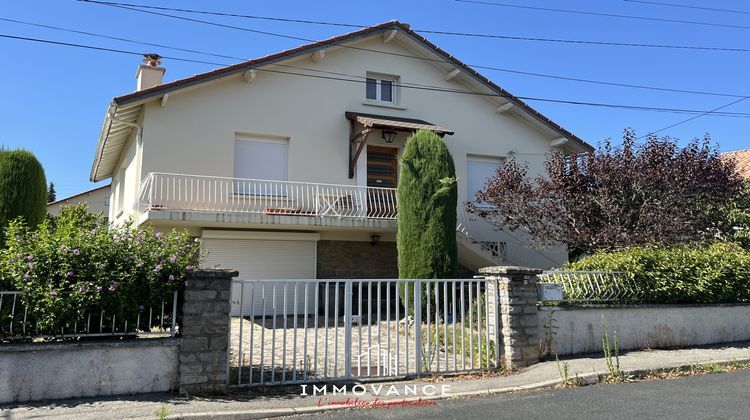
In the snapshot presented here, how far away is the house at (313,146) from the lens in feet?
39.5

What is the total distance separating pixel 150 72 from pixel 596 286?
12.6 metres

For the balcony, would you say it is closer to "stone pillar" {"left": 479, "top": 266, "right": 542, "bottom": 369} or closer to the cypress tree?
the cypress tree

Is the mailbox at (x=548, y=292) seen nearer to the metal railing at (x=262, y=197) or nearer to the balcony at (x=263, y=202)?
the balcony at (x=263, y=202)

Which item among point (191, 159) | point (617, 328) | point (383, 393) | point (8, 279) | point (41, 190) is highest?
point (191, 159)

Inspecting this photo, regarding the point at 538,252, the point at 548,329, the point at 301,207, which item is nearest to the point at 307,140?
the point at 301,207

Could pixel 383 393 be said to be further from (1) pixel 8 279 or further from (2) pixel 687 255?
(2) pixel 687 255

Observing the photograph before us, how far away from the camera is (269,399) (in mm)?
5496

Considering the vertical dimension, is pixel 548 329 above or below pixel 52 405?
above

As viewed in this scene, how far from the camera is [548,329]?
7.43m

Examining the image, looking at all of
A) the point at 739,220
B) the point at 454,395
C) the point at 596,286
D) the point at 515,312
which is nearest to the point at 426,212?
the point at 596,286

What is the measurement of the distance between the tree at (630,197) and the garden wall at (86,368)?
840 centimetres

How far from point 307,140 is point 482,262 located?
220 inches

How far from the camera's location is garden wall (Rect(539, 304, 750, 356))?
24.8 feet
